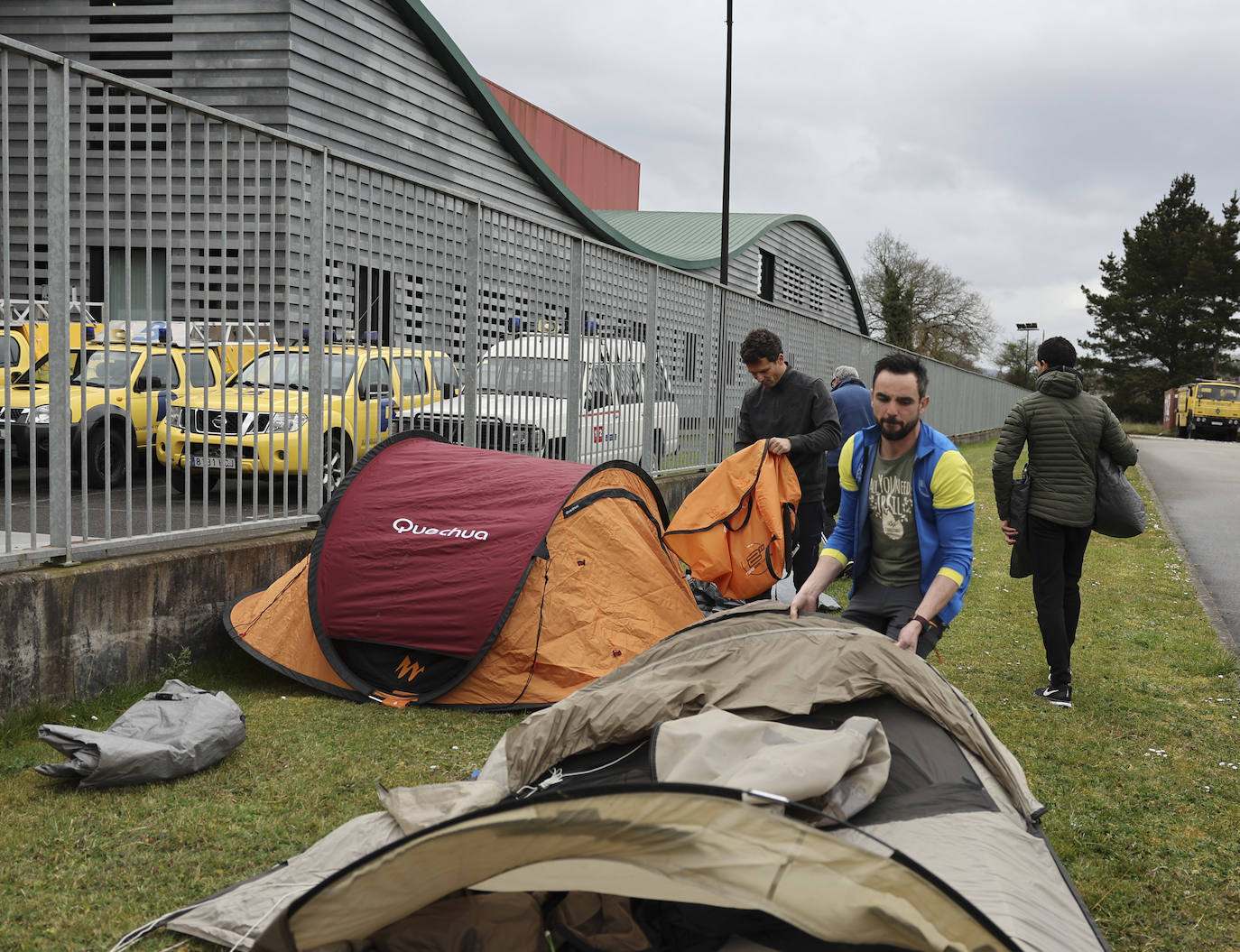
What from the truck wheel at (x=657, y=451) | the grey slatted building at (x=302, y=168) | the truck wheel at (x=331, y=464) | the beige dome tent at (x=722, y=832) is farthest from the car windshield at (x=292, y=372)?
the truck wheel at (x=657, y=451)

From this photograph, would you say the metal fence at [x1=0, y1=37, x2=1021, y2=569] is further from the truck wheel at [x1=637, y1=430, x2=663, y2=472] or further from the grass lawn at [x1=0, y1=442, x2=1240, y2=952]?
the truck wheel at [x1=637, y1=430, x2=663, y2=472]

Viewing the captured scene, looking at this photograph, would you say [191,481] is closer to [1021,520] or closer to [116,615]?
[116,615]

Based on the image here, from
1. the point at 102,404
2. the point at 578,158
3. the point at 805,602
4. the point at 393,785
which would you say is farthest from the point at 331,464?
the point at 578,158

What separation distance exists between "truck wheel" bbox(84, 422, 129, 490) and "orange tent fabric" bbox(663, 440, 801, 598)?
301 cm

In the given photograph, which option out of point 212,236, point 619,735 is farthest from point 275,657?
point 619,735

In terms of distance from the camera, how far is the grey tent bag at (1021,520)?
6.25 meters

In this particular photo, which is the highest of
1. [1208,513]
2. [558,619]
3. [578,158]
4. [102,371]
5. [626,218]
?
[578,158]

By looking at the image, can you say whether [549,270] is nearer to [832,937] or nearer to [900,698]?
[900,698]

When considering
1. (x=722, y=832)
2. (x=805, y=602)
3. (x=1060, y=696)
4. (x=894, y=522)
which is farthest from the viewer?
(x=1060, y=696)

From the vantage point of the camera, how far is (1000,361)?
85.8 m

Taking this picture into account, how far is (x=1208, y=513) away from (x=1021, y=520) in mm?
12602

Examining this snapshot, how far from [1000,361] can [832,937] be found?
89.1m

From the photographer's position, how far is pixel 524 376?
8.74 metres

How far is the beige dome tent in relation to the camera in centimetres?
213
